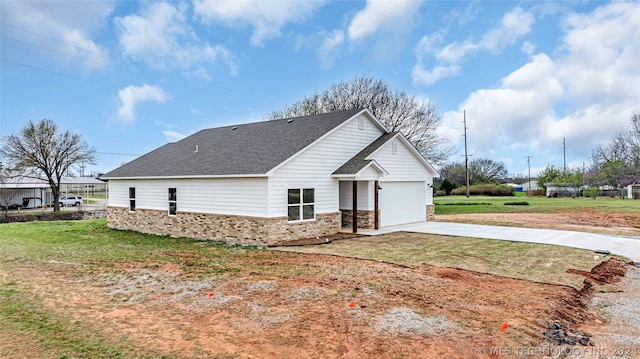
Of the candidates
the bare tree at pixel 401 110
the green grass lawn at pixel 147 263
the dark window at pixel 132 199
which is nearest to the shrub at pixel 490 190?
the bare tree at pixel 401 110

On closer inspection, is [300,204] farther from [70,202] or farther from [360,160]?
[70,202]

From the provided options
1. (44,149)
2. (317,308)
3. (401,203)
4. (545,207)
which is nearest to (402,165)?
(401,203)

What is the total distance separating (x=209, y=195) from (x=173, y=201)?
268 cm

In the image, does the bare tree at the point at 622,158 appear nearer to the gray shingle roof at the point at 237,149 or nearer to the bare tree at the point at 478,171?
the bare tree at the point at 478,171

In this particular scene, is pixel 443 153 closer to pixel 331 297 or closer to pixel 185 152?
pixel 185 152

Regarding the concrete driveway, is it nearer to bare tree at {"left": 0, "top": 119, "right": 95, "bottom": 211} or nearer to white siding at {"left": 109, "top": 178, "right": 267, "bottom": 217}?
white siding at {"left": 109, "top": 178, "right": 267, "bottom": 217}

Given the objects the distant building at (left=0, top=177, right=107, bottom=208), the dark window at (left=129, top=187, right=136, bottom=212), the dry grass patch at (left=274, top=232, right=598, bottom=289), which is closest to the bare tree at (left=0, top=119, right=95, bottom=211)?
the distant building at (left=0, top=177, right=107, bottom=208)

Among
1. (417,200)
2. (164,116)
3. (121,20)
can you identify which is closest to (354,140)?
(417,200)

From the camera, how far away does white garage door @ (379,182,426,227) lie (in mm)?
17350

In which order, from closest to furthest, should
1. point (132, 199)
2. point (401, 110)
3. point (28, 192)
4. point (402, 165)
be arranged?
point (402, 165), point (132, 199), point (401, 110), point (28, 192)

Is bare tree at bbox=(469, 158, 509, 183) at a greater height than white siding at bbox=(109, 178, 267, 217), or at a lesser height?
greater

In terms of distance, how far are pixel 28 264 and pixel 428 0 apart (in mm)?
17520

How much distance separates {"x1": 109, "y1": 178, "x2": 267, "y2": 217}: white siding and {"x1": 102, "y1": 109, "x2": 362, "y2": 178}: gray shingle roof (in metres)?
0.38

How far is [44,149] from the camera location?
34.3 m
